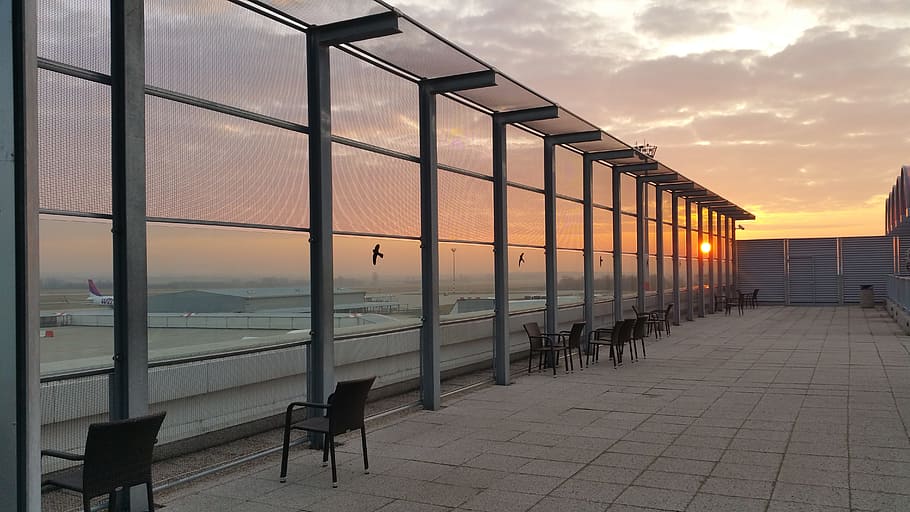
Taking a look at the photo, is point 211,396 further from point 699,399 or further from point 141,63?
point 699,399

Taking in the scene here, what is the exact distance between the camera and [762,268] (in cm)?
3422

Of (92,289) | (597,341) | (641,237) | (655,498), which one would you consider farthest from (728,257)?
(92,289)

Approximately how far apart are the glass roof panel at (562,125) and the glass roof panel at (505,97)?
68 centimetres

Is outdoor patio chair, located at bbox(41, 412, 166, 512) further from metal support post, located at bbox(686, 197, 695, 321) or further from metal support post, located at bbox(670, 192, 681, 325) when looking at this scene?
metal support post, located at bbox(686, 197, 695, 321)

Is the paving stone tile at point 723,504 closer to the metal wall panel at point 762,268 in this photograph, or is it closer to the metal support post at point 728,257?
the metal support post at point 728,257

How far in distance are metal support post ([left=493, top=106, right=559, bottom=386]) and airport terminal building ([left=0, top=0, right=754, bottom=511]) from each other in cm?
3

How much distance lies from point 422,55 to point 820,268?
99.6 ft

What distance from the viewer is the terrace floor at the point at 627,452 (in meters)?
5.04

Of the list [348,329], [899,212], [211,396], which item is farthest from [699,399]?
[899,212]

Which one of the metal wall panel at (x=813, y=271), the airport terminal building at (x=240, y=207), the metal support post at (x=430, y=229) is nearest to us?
the airport terminal building at (x=240, y=207)

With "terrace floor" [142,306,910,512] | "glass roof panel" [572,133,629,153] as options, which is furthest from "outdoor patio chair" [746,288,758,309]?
"terrace floor" [142,306,910,512]

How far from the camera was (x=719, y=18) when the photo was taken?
12.8 m

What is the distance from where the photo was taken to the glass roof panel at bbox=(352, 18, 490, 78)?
7.12 metres

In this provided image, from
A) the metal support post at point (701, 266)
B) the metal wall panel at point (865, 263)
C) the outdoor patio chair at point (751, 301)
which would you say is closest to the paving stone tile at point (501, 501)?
the metal support post at point (701, 266)
